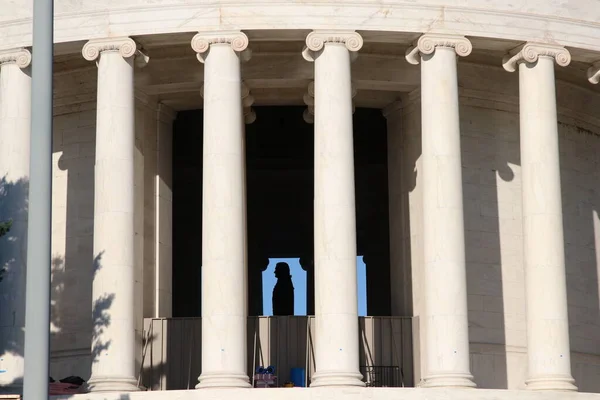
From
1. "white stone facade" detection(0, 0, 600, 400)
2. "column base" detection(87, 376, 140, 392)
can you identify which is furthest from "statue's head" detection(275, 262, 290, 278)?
"column base" detection(87, 376, 140, 392)

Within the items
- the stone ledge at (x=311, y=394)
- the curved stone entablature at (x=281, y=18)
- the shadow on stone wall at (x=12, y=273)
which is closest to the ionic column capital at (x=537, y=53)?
the curved stone entablature at (x=281, y=18)

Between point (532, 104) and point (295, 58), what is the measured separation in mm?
16410

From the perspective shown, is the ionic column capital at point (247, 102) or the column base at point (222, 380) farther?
the ionic column capital at point (247, 102)

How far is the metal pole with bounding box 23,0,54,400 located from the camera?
50.8 metres

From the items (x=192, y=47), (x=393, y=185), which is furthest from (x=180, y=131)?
(x=192, y=47)

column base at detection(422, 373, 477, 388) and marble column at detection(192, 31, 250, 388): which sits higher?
marble column at detection(192, 31, 250, 388)

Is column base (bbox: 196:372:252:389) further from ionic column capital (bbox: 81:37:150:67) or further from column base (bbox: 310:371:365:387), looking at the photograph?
ionic column capital (bbox: 81:37:150:67)

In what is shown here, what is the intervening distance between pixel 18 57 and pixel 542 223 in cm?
3401

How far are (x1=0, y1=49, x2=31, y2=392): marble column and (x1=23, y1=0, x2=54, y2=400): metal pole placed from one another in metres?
34.1

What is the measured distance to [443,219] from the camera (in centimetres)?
8556

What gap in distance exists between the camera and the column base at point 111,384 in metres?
83.2

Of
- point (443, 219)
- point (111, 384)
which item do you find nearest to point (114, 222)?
point (111, 384)

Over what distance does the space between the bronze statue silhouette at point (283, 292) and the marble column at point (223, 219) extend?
50.3m

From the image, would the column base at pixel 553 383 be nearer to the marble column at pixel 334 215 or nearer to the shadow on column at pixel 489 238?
the shadow on column at pixel 489 238
